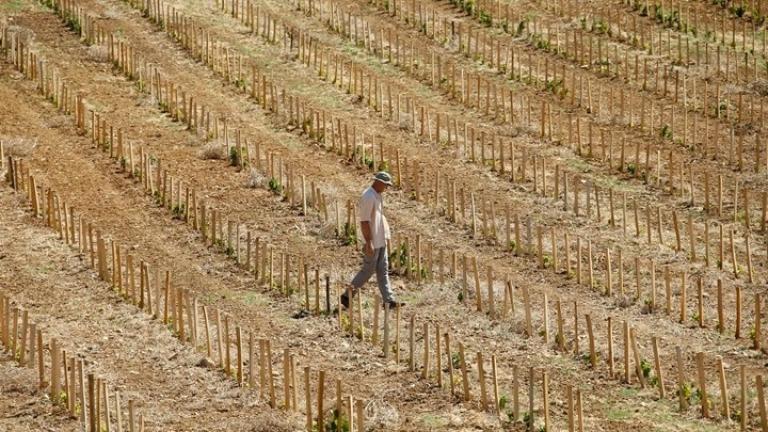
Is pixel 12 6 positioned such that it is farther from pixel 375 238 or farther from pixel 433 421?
pixel 433 421

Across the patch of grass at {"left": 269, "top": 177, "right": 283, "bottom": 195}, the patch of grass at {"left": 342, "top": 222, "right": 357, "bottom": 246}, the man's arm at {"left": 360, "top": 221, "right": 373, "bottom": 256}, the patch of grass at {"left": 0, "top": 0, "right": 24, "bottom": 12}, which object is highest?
the man's arm at {"left": 360, "top": 221, "right": 373, "bottom": 256}

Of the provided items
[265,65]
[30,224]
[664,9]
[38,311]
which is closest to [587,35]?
[664,9]

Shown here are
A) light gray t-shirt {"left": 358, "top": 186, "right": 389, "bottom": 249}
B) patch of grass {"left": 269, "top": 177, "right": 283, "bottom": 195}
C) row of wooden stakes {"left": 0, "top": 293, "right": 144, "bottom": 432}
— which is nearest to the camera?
row of wooden stakes {"left": 0, "top": 293, "right": 144, "bottom": 432}

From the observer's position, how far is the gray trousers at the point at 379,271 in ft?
57.1

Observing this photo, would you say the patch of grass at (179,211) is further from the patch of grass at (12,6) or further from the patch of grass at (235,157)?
the patch of grass at (12,6)

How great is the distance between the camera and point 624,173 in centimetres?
2375

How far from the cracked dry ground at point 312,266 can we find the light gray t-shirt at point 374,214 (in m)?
1.08

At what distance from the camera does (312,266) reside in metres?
19.7

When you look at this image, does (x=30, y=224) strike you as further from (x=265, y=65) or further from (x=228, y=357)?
(x=265, y=65)

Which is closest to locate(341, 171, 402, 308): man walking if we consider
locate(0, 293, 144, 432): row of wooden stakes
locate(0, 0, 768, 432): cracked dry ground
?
locate(0, 0, 768, 432): cracked dry ground

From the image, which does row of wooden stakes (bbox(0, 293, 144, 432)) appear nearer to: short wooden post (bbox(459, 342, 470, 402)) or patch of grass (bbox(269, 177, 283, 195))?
short wooden post (bbox(459, 342, 470, 402))

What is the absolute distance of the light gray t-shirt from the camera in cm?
1719

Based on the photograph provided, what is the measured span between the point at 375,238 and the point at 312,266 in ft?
8.30

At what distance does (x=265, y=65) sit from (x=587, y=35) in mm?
7141
